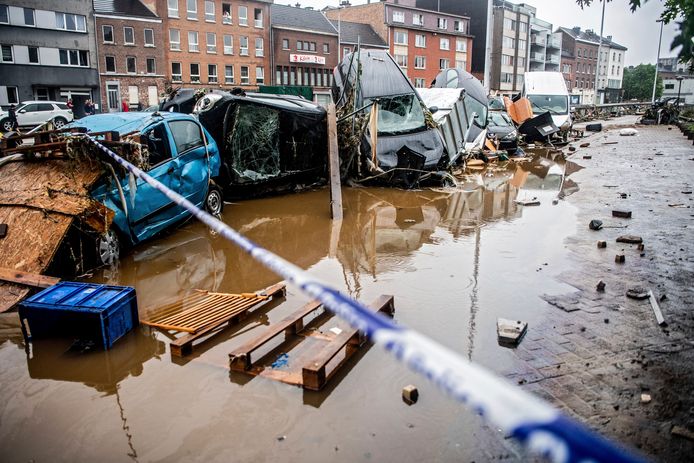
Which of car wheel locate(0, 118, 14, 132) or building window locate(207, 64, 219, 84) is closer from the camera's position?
car wheel locate(0, 118, 14, 132)

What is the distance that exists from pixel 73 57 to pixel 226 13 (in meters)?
14.8

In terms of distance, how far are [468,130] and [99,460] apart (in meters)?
16.4

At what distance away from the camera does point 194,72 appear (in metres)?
47.1

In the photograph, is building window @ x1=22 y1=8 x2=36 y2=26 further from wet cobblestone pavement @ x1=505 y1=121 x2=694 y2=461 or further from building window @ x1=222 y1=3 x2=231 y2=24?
wet cobblestone pavement @ x1=505 y1=121 x2=694 y2=461

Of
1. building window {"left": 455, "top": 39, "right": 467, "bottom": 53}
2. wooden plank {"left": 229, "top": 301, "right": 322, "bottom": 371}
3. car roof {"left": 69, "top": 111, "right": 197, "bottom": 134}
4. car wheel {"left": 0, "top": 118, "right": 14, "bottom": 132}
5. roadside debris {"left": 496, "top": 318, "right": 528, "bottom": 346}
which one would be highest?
building window {"left": 455, "top": 39, "right": 467, "bottom": 53}

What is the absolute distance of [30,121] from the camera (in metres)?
27.0

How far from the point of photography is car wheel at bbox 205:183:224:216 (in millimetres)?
9610

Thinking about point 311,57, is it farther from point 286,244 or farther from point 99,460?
point 99,460

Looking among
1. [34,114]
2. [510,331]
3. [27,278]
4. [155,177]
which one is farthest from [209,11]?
[510,331]

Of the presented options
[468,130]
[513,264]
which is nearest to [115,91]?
[468,130]

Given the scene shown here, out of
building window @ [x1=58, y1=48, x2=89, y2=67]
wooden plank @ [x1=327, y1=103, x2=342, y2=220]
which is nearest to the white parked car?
building window @ [x1=58, y1=48, x2=89, y2=67]

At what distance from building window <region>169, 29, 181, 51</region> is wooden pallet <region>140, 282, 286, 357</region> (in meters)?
45.3

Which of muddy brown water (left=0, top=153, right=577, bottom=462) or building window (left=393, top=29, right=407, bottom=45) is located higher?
building window (left=393, top=29, right=407, bottom=45)

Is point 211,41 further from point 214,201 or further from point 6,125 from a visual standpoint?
point 214,201
